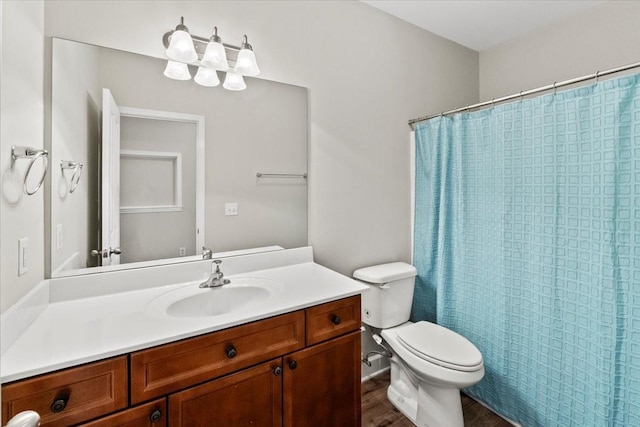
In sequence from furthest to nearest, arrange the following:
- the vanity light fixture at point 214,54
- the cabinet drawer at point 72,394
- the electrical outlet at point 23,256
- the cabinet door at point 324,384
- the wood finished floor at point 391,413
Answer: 1. the wood finished floor at point 391,413
2. the vanity light fixture at point 214,54
3. the cabinet door at point 324,384
4. the electrical outlet at point 23,256
5. the cabinet drawer at point 72,394

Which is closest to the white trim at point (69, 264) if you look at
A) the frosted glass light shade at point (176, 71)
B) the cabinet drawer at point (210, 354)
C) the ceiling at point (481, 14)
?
the cabinet drawer at point (210, 354)

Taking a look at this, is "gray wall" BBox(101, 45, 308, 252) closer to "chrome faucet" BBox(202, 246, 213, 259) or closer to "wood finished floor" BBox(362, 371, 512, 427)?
"chrome faucet" BBox(202, 246, 213, 259)

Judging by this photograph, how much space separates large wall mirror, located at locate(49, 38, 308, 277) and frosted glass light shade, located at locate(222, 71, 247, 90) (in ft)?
0.10

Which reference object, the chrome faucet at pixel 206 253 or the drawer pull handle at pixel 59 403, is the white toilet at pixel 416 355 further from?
the drawer pull handle at pixel 59 403

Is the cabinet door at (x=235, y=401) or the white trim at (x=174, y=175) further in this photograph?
the white trim at (x=174, y=175)

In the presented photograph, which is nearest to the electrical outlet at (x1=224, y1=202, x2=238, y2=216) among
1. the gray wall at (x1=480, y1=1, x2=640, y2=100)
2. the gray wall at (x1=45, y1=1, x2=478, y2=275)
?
the gray wall at (x1=45, y1=1, x2=478, y2=275)

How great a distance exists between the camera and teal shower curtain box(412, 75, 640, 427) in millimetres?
1309

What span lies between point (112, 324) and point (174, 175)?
708mm

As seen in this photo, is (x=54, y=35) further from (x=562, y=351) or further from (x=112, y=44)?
(x=562, y=351)

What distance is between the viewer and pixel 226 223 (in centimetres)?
159

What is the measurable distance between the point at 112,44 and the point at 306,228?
125 centimetres

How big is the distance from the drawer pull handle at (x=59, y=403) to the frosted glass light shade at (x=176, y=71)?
127cm

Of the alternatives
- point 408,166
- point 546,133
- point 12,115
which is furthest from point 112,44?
point 546,133

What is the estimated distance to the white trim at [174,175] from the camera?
136 cm
